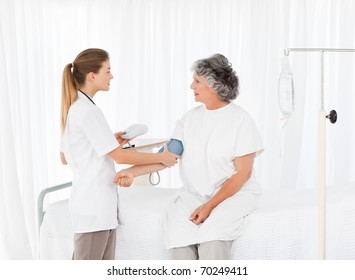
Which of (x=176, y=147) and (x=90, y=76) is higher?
(x=90, y=76)

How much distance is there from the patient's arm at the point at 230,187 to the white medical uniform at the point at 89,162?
14.6 inches

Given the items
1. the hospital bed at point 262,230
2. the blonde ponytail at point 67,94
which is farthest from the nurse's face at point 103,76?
the hospital bed at point 262,230

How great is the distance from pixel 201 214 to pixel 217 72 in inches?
24.5

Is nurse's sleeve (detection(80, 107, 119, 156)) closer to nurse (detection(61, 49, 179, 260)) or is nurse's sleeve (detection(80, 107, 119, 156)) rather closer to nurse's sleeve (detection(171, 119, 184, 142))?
nurse (detection(61, 49, 179, 260))

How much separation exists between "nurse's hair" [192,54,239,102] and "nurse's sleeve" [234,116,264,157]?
6.6 inches

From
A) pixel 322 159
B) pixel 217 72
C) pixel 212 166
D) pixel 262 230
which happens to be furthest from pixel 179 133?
pixel 322 159

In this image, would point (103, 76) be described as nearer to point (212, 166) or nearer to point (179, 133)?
point (179, 133)

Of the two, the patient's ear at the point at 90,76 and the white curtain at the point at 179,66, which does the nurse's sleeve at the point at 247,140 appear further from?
the white curtain at the point at 179,66

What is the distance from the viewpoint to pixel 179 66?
425 centimetres

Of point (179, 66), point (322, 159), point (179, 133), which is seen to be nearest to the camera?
point (322, 159)

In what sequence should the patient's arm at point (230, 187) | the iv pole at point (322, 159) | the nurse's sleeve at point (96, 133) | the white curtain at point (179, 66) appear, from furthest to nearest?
the white curtain at point (179, 66) < the patient's arm at point (230, 187) < the nurse's sleeve at point (96, 133) < the iv pole at point (322, 159)

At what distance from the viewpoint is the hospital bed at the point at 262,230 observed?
2342 millimetres
